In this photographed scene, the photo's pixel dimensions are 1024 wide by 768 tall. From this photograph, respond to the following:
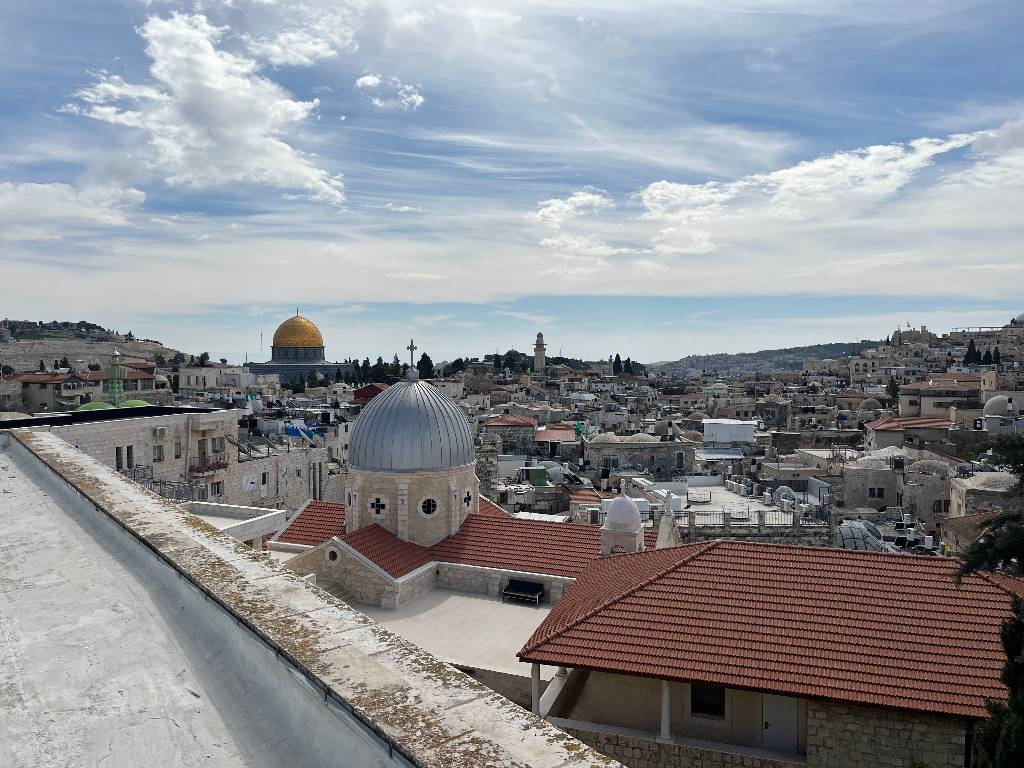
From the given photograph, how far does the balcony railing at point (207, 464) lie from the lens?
24.0 m

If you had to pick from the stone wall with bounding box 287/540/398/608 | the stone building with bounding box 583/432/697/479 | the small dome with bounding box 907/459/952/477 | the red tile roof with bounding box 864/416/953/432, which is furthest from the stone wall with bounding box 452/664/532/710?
the red tile roof with bounding box 864/416/953/432

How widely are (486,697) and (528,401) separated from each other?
70770mm

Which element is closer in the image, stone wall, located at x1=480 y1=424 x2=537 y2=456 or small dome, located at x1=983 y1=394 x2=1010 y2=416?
small dome, located at x1=983 y1=394 x2=1010 y2=416

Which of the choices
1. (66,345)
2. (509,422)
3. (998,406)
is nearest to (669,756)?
(509,422)

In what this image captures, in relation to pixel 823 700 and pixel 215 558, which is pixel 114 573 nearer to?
pixel 215 558

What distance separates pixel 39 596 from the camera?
462 cm

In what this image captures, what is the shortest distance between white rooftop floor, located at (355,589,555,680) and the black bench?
0.47 feet

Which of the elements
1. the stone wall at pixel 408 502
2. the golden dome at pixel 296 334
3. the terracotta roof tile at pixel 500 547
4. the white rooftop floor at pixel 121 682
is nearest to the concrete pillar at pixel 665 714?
the terracotta roof tile at pixel 500 547

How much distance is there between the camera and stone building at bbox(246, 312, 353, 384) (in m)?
89.2

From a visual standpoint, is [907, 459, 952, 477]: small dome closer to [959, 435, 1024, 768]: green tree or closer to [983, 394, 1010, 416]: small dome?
[983, 394, 1010, 416]: small dome

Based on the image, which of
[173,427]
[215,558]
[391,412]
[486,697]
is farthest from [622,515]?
[173,427]

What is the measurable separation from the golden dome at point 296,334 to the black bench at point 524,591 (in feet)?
264

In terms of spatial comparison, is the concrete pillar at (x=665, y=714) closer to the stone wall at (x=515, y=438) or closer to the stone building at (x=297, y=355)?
the stone wall at (x=515, y=438)

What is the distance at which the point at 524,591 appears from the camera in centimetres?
1530
